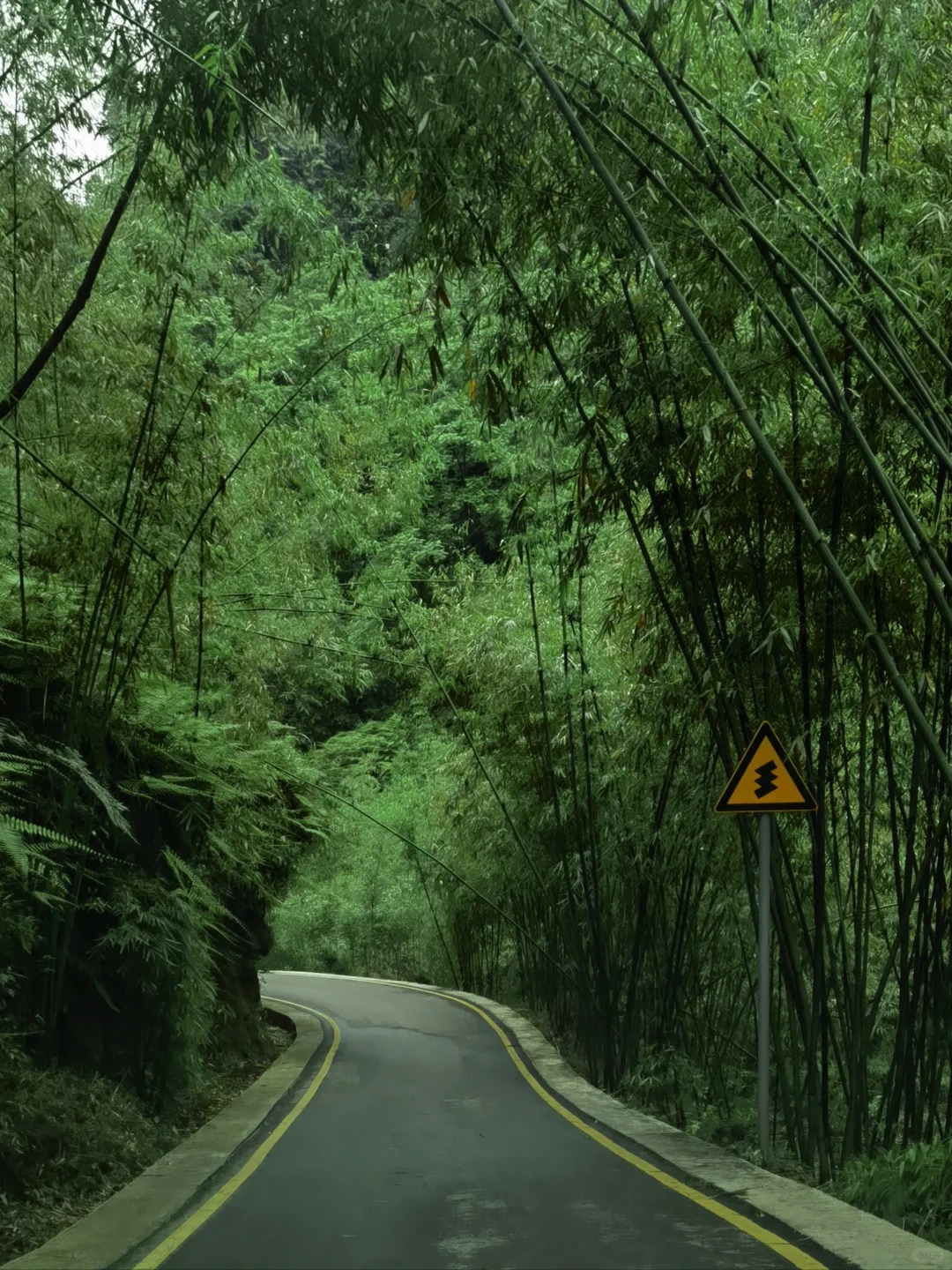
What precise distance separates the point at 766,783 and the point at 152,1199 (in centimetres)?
359

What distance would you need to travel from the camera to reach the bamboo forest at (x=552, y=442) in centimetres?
611

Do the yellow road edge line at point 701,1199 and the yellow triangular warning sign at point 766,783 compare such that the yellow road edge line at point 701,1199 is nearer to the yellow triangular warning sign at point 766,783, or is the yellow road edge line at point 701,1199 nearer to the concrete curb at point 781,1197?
the concrete curb at point 781,1197

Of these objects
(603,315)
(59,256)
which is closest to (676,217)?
(603,315)

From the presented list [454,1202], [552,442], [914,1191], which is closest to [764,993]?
[914,1191]

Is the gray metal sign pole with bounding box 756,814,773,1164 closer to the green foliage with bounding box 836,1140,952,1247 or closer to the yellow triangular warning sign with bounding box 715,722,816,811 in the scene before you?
the yellow triangular warning sign with bounding box 715,722,816,811

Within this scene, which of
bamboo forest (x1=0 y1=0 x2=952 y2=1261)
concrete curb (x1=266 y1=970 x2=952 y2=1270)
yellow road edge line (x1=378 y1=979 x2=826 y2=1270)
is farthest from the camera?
bamboo forest (x1=0 y1=0 x2=952 y2=1261)

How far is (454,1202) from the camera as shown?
682 cm

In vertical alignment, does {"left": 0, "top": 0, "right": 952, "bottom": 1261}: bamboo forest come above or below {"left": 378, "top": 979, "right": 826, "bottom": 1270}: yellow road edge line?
above

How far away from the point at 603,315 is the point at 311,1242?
4.65 m

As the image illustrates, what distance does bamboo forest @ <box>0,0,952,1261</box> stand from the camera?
20.1 feet

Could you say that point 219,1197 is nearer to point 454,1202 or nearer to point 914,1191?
point 454,1202

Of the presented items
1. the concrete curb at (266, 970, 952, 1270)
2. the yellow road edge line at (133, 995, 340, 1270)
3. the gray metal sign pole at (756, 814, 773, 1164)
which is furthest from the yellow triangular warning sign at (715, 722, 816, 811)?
the yellow road edge line at (133, 995, 340, 1270)

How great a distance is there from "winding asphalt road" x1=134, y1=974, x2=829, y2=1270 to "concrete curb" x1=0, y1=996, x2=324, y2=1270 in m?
0.21

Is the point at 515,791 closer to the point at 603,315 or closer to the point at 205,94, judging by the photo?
the point at 603,315
